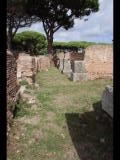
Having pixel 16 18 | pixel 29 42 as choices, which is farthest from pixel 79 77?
pixel 29 42

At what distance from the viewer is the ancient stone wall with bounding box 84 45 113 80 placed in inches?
511

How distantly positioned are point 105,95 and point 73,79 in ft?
22.6

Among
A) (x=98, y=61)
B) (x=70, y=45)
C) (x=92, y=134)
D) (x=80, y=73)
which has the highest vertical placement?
(x=70, y=45)

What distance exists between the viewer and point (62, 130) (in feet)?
20.8

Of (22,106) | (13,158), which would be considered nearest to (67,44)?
(22,106)

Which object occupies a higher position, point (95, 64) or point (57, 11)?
point (57, 11)

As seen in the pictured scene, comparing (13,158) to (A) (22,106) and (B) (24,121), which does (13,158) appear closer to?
(B) (24,121)

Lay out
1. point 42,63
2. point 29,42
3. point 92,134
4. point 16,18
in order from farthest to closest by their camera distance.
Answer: point 29,42 < point 16,18 < point 42,63 < point 92,134

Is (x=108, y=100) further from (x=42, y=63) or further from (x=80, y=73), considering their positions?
(x=42, y=63)

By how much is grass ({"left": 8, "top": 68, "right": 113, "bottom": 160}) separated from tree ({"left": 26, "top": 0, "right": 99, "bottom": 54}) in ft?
79.0

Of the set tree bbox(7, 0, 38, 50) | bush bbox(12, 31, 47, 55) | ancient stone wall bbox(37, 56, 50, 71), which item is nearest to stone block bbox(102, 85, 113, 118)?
ancient stone wall bbox(37, 56, 50, 71)

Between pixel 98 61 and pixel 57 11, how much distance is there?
2107 cm

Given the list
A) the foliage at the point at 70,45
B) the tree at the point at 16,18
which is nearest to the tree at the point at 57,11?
the tree at the point at 16,18
